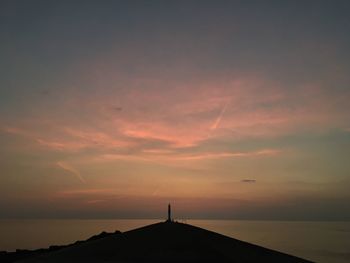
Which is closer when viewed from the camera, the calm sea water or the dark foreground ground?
the dark foreground ground

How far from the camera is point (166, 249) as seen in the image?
7391mm

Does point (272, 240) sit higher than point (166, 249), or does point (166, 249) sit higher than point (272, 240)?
point (272, 240)

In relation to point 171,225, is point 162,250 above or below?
below

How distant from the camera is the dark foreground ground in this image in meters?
7.16

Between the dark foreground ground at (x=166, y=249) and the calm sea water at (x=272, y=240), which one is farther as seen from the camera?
the calm sea water at (x=272, y=240)

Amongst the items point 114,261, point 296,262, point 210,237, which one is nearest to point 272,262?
point 296,262

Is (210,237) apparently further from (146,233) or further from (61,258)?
(61,258)

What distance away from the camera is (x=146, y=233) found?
26.5 feet

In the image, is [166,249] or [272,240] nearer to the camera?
[166,249]

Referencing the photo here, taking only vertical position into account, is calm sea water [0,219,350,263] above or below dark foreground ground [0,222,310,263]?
above

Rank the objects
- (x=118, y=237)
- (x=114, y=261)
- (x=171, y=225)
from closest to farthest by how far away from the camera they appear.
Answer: (x=114, y=261), (x=118, y=237), (x=171, y=225)

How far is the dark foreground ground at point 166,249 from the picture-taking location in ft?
23.5

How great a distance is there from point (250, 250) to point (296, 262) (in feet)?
2.66

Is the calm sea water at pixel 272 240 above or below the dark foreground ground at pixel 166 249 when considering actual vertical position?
above
